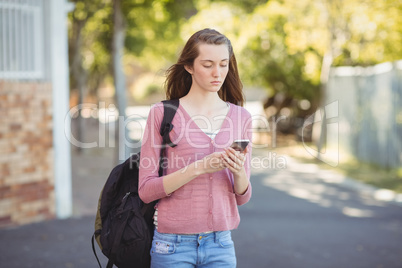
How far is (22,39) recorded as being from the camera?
7543 mm

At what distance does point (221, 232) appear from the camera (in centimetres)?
272

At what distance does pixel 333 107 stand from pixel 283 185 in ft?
17.2

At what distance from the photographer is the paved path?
6117 millimetres

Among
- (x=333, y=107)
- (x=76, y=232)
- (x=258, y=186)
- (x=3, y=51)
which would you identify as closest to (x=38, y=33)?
(x=3, y=51)

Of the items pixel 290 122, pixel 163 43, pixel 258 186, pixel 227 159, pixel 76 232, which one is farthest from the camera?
pixel 163 43

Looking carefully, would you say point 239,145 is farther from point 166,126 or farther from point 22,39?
point 22,39

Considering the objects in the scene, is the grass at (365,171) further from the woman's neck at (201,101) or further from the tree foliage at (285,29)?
the woman's neck at (201,101)

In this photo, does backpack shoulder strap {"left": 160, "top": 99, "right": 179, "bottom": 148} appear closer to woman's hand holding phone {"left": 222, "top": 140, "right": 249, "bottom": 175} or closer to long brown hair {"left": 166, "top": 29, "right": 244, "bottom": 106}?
long brown hair {"left": 166, "top": 29, "right": 244, "bottom": 106}

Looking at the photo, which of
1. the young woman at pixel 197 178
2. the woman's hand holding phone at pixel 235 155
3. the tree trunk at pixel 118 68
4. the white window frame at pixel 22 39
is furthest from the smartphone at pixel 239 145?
the tree trunk at pixel 118 68

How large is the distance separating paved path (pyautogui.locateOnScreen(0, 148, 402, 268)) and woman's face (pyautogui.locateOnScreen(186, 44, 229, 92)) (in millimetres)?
3569

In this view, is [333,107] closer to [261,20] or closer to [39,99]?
[261,20]

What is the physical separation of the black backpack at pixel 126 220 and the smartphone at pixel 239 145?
345 millimetres

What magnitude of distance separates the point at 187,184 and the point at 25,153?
5353mm

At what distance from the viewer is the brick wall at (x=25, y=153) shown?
23.8ft
